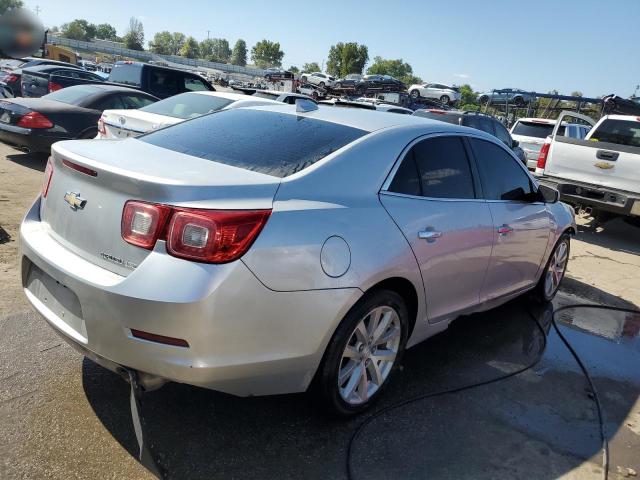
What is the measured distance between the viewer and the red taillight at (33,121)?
8242 millimetres

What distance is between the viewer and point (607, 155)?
27.0 ft

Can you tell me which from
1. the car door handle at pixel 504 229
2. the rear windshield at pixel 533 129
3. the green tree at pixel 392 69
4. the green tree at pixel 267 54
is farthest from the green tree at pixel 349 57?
the car door handle at pixel 504 229

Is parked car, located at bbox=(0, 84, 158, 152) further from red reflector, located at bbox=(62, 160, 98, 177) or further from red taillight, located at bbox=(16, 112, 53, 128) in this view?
red reflector, located at bbox=(62, 160, 98, 177)

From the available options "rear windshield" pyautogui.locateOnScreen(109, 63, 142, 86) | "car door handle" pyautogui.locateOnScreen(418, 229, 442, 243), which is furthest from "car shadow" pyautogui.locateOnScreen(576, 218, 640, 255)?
"rear windshield" pyautogui.locateOnScreen(109, 63, 142, 86)

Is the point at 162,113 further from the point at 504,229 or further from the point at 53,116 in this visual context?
the point at 504,229

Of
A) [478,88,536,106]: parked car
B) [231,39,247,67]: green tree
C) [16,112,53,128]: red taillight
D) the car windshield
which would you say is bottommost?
[16,112,53,128]: red taillight

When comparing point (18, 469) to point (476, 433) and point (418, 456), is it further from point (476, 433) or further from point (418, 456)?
point (476, 433)

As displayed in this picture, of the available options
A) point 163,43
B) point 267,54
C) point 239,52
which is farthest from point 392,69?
point 163,43

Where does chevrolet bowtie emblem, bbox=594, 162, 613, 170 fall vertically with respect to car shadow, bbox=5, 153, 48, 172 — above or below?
above

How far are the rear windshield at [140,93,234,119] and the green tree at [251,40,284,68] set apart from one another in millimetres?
133253

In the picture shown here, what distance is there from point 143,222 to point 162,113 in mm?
5888

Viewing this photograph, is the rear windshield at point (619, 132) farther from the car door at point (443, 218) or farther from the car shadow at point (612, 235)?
the car door at point (443, 218)

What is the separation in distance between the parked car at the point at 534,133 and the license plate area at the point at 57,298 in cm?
1362

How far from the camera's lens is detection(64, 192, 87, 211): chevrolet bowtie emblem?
2588 millimetres
